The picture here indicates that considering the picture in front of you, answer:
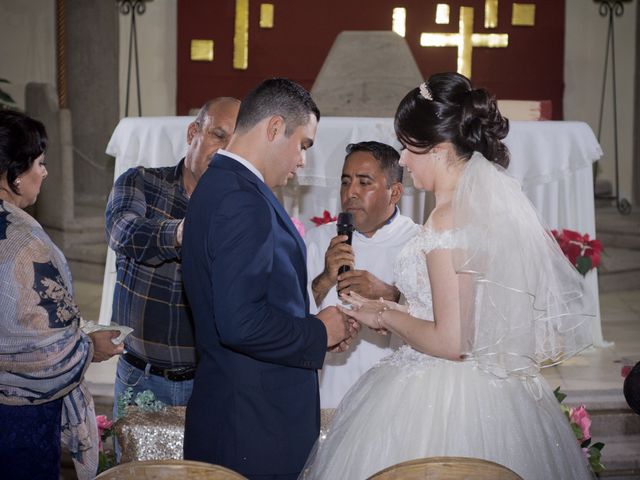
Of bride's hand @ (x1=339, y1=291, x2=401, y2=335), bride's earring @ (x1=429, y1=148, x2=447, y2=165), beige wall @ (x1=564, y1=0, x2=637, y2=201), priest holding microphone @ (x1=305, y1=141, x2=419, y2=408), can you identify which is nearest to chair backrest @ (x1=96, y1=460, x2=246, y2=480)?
bride's hand @ (x1=339, y1=291, x2=401, y2=335)

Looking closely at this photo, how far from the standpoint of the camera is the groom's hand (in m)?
2.58

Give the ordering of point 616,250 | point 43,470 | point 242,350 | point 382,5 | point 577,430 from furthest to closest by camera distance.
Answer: point 382,5 < point 616,250 < point 577,430 < point 43,470 < point 242,350

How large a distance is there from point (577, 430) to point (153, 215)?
183 centimetres

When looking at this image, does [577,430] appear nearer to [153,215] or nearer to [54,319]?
[153,215]

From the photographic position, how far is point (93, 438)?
120 inches

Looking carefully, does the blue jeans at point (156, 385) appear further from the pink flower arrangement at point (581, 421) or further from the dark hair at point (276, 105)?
the pink flower arrangement at point (581, 421)

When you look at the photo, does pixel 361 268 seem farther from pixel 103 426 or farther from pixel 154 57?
pixel 154 57

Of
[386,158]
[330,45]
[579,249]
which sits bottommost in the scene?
[579,249]

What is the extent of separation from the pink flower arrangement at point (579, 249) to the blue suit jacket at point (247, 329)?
3016mm

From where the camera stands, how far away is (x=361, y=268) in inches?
147

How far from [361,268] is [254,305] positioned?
1.47 m

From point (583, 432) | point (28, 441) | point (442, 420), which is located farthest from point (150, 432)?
point (583, 432)

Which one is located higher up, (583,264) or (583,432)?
(583,264)

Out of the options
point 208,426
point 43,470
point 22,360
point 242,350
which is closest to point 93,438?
point 43,470
